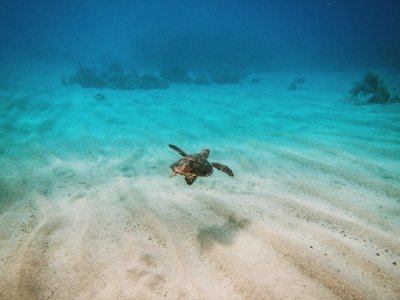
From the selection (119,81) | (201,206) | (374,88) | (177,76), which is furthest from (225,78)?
(201,206)

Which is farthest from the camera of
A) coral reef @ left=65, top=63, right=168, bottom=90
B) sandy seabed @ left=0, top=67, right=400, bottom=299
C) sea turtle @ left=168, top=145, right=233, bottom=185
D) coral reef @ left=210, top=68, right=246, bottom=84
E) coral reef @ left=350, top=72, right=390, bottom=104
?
coral reef @ left=210, top=68, right=246, bottom=84

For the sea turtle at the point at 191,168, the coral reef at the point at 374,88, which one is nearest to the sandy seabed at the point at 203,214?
the sea turtle at the point at 191,168

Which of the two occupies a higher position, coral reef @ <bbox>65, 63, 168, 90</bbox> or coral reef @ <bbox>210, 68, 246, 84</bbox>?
coral reef @ <bbox>210, 68, 246, 84</bbox>

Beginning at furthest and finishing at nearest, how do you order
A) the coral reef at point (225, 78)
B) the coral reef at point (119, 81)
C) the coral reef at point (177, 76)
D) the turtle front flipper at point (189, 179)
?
the coral reef at point (177, 76) < the coral reef at point (225, 78) < the coral reef at point (119, 81) < the turtle front flipper at point (189, 179)

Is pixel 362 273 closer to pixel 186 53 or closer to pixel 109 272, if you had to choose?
pixel 109 272

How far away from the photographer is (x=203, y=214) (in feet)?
10.9

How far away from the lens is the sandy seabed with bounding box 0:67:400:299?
2328mm

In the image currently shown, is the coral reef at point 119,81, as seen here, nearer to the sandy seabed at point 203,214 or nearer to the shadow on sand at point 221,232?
the sandy seabed at point 203,214

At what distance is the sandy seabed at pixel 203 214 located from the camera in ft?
7.64

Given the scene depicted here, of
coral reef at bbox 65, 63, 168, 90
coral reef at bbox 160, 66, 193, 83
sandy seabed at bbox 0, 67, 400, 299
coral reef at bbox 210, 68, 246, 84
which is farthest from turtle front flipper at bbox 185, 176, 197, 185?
coral reef at bbox 160, 66, 193, 83

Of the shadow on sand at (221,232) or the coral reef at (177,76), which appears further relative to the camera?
the coral reef at (177,76)

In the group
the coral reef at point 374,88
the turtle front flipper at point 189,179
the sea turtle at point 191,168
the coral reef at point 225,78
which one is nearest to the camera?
the turtle front flipper at point 189,179

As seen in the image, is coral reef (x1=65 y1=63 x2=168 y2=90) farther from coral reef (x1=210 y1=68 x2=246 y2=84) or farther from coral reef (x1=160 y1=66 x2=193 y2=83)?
coral reef (x1=210 y1=68 x2=246 y2=84)

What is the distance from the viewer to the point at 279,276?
236cm
